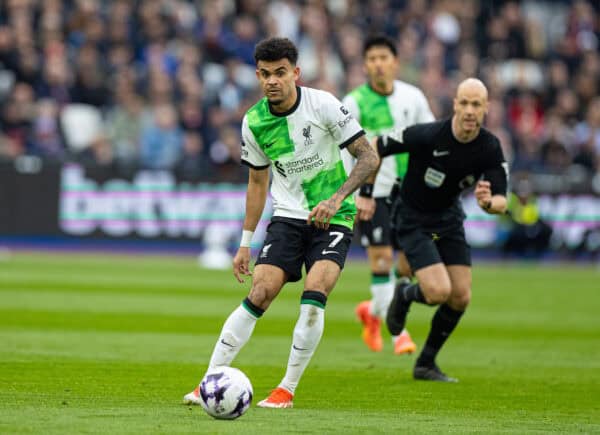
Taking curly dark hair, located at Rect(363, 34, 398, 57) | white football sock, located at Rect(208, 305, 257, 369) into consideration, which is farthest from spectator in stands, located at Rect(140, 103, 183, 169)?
white football sock, located at Rect(208, 305, 257, 369)

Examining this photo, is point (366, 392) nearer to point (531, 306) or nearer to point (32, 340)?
point (32, 340)

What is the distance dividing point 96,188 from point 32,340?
38.2 feet

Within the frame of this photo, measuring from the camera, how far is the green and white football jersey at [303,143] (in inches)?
315

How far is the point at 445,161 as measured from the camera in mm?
9562

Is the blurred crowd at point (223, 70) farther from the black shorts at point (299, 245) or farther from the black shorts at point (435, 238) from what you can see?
the black shorts at point (299, 245)

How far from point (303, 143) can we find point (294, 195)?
36 cm

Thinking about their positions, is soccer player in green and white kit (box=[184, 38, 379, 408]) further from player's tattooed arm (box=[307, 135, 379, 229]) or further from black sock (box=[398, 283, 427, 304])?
black sock (box=[398, 283, 427, 304])

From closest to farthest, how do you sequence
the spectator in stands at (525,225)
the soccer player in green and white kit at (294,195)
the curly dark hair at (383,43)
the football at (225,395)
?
the football at (225,395)
the soccer player in green and white kit at (294,195)
the curly dark hair at (383,43)
the spectator in stands at (525,225)

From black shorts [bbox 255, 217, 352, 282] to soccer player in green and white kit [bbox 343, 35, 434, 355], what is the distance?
140 inches

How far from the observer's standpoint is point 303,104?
8.02 m

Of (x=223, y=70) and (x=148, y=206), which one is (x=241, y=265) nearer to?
Answer: (x=148, y=206)

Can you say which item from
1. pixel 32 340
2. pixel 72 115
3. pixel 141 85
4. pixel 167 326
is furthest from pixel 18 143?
pixel 32 340

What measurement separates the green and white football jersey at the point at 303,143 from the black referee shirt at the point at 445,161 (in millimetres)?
1599

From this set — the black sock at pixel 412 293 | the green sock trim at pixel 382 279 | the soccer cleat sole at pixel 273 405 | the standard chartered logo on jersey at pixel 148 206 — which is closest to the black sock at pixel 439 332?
Result: the black sock at pixel 412 293
